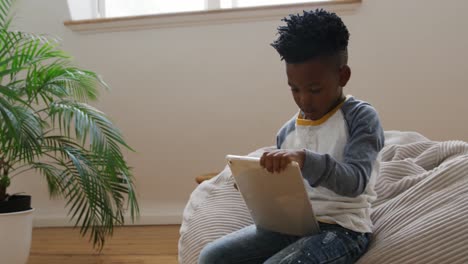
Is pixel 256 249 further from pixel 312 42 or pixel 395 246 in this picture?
pixel 312 42

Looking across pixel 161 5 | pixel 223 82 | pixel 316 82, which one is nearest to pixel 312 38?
pixel 316 82

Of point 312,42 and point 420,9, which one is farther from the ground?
point 420,9

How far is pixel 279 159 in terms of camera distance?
2.95 feet

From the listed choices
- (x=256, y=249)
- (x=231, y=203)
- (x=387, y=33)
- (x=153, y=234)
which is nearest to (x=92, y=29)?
(x=153, y=234)

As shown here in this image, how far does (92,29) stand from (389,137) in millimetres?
1758

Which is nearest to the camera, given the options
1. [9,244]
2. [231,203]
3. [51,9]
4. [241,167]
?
[241,167]

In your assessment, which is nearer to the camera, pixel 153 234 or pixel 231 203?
pixel 231 203

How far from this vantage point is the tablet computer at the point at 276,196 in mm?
946

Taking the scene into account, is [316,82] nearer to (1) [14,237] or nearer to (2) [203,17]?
(1) [14,237]

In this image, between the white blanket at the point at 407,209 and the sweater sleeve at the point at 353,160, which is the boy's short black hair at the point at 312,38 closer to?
the sweater sleeve at the point at 353,160

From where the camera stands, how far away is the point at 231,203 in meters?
1.50

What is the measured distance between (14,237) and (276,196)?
1430 mm

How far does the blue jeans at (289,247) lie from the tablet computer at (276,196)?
0.02 m

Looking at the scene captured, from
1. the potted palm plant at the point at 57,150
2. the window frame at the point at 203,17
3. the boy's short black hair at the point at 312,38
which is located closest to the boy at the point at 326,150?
the boy's short black hair at the point at 312,38
